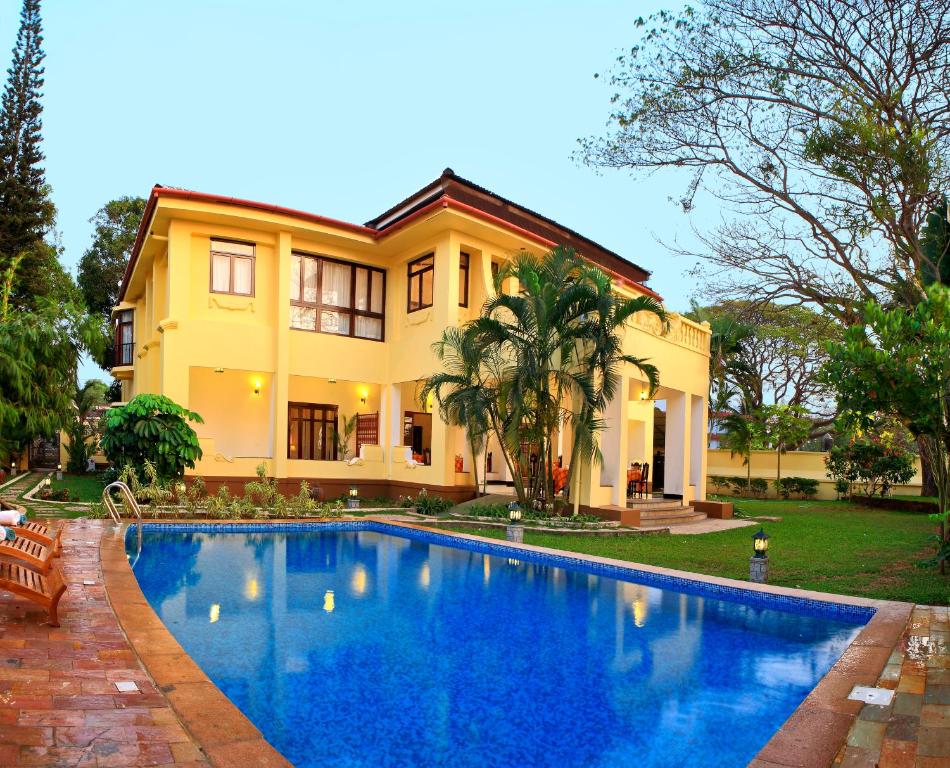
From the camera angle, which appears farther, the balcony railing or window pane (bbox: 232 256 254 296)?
the balcony railing

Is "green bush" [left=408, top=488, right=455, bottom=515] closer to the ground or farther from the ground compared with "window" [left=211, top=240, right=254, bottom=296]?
closer to the ground

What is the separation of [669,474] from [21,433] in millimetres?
16543

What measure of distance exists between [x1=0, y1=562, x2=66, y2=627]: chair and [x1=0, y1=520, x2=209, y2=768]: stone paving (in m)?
0.19

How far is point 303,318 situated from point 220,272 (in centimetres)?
224

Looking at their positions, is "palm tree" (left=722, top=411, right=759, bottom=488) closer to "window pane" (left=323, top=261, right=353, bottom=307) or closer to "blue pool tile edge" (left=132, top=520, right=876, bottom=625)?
"window pane" (left=323, top=261, right=353, bottom=307)

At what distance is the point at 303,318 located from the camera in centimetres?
1809

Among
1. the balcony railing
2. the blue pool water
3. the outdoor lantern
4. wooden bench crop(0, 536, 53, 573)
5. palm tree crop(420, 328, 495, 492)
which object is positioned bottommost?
the blue pool water

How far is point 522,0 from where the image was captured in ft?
67.2

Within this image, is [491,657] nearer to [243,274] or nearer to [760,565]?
[760,565]

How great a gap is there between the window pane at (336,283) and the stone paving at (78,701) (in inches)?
510

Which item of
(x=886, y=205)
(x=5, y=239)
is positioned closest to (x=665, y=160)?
(x=886, y=205)

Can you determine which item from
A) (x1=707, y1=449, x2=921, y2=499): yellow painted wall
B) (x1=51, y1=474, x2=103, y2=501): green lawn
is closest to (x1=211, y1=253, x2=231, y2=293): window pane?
(x1=51, y1=474, x2=103, y2=501): green lawn

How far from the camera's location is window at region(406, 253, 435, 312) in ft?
59.5

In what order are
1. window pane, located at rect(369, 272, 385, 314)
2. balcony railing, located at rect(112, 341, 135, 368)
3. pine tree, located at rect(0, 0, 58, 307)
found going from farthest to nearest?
pine tree, located at rect(0, 0, 58, 307)
balcony railing, located at rect(112, 341, 135, 368)
window pane, located at rect(369, 272, 385, 314)
